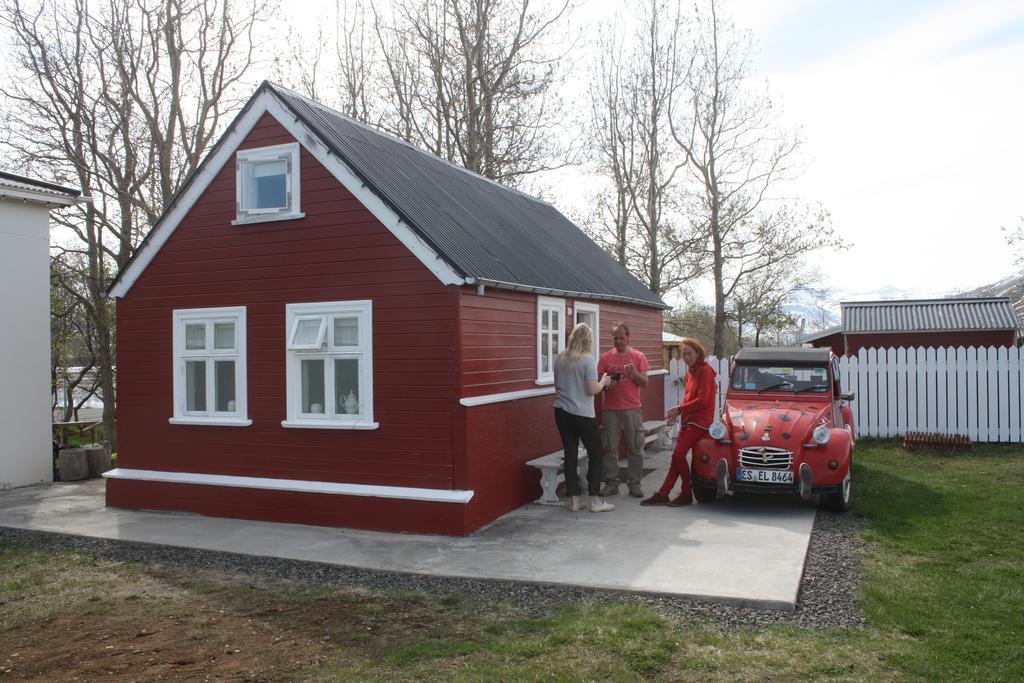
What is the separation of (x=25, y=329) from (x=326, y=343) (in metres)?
6.46

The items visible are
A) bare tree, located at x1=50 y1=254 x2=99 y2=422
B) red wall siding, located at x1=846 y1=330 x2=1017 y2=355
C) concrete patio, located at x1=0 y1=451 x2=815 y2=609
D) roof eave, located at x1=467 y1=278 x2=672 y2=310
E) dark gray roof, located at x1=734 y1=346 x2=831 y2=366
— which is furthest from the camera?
red wall siding, located at x1=846 y1=330 x2=1017 y2=355

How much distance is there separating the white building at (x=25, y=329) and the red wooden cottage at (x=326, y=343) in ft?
10.0

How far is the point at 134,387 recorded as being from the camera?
33.9 feet

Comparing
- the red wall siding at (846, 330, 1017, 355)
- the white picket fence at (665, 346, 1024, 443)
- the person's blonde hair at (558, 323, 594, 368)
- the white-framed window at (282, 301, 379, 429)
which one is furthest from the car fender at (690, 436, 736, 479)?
the red wall siding at (846, 330, 1017, 355)

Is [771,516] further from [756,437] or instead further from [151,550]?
[151,550]

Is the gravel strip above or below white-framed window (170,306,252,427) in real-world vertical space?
below

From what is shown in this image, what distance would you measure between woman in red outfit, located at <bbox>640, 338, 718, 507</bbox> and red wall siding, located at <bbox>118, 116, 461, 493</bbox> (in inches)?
115

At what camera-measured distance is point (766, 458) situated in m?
9.19

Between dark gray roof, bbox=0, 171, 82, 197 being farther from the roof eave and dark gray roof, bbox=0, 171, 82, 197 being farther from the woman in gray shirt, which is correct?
the woman in gray shirt

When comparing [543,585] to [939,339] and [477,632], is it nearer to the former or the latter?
[477,632]

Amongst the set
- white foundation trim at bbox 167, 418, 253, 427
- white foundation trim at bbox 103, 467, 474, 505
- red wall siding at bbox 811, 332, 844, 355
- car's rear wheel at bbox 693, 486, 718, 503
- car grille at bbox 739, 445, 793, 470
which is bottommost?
car's rear wheel at bbox 693, 486, 718, 503

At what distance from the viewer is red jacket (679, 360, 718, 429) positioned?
9516 mm

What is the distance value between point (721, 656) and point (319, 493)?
5292 mm

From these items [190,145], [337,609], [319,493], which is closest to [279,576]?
[337,609]
